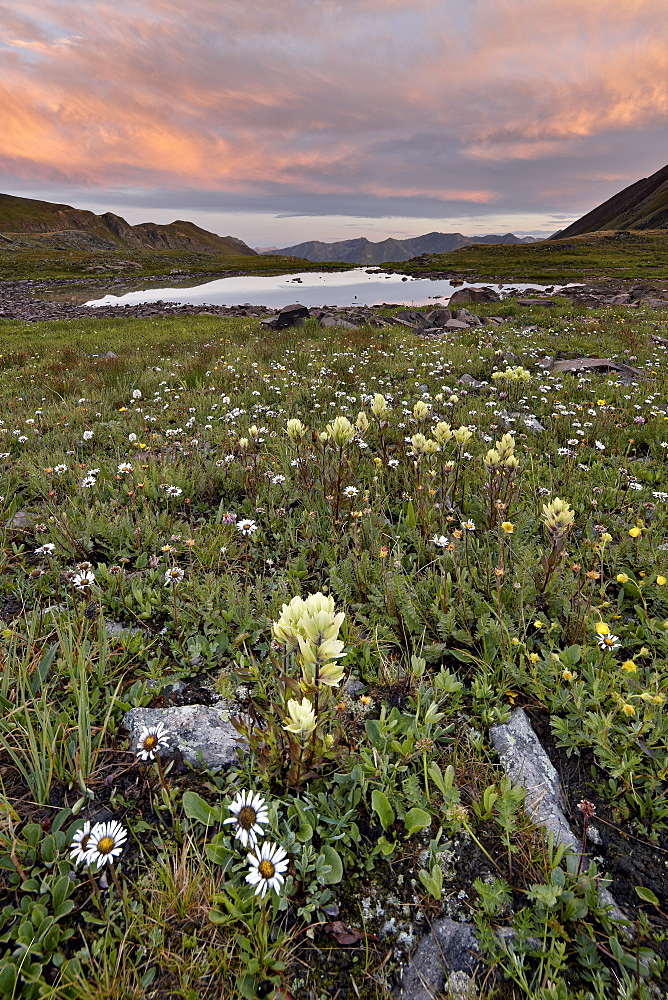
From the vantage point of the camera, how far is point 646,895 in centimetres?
203

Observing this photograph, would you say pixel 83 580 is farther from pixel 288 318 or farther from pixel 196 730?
pixel 288 318

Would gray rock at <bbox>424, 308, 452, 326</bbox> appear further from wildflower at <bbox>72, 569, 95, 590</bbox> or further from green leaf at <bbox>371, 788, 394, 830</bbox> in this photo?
green leaf at <bbox>371, 788, 394, 830</bbox>

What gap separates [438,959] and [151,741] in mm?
1573

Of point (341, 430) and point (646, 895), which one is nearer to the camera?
point (646, 895)

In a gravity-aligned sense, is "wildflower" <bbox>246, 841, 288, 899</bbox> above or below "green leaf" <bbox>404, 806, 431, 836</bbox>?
above

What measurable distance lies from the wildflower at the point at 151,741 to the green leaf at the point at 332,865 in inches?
37.4

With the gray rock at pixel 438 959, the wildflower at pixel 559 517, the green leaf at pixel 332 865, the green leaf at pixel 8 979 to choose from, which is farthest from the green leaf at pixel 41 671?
the wildflower at pixel 559 517

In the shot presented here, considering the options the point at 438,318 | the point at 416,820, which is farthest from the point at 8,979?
the point at 438,318

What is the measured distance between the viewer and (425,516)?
4594mm

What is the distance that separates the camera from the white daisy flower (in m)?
1.98

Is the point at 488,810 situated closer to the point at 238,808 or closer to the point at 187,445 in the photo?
the point at 238,808

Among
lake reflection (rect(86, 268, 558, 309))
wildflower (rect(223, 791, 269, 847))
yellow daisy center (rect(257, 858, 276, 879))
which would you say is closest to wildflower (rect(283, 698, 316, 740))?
wildflower (rect(223, 791, 269, 847))

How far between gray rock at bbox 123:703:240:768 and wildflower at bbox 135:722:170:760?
4cm

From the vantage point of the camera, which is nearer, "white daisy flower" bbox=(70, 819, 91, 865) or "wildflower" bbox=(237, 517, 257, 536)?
"white daisy flower" bbox=(70, 819, 91, 865)
